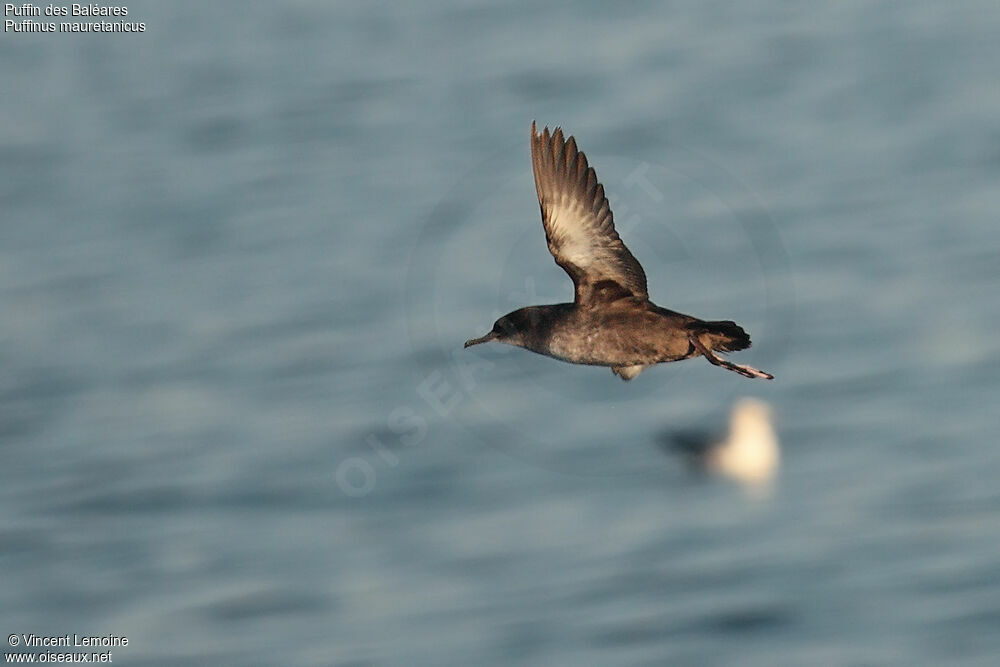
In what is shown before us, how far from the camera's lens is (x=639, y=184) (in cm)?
3634

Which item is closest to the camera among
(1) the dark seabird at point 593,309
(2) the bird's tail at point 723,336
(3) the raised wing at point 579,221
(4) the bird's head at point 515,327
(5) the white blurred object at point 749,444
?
(2) the bird's tail at point 723,336

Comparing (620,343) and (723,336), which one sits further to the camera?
(620,343)

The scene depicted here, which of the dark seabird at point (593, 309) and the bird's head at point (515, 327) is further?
the bird's head at point (515, 327)

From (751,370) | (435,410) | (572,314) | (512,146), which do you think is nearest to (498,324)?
(572,314)

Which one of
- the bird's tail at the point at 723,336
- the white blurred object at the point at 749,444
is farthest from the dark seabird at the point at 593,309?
the white blurred object at the point at 749,444

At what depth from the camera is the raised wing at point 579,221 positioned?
1881cm

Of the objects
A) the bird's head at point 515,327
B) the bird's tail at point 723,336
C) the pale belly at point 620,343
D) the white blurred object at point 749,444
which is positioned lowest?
the bird's tail at point 723,336

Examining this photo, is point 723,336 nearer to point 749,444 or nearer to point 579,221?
point 579,221

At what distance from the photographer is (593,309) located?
60.9 feet

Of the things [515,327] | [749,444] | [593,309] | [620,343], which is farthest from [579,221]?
[749,444]

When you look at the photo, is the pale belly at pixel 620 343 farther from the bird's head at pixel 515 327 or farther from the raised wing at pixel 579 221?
the raised wing at pixel 579 221

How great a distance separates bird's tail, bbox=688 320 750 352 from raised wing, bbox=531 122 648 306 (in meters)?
→ 1.08

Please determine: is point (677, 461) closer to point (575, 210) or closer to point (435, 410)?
point (435, 410)

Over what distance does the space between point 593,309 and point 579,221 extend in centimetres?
86
